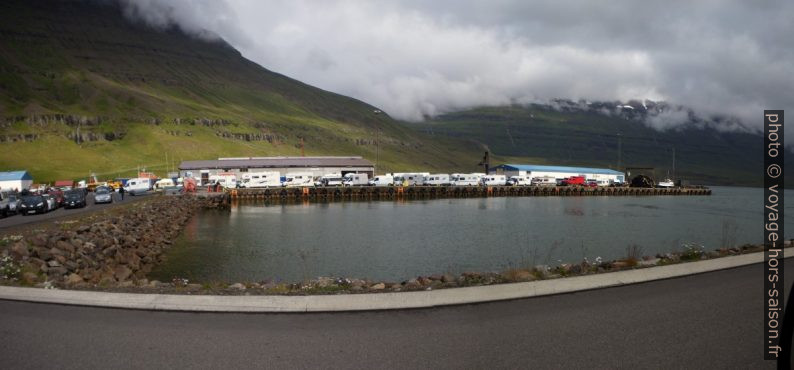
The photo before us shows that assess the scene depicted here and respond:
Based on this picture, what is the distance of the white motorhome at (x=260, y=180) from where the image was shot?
116 metres

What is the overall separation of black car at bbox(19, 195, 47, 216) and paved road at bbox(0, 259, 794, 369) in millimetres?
45986

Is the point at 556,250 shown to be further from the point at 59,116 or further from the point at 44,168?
the point at 59,116

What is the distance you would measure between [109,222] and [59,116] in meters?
189

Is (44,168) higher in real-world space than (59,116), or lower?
lower

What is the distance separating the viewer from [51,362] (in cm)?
843

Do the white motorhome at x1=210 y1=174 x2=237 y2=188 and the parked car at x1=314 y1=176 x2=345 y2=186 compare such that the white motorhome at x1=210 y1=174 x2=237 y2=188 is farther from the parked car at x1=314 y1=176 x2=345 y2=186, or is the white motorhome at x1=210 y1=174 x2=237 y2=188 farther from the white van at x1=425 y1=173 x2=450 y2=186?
the white van at x1=425 y1=173 x2=450 y2=186

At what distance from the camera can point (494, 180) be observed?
446ft

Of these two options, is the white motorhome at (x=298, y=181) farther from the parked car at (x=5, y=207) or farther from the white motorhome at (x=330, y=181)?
the parked car at (x=5, y=207)

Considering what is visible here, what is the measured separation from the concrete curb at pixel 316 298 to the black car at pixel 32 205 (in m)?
44.4

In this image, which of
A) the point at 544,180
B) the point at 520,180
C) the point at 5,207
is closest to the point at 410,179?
the point at 520,180

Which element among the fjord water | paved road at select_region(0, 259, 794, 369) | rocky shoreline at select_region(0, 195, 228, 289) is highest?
paved road at select_region(0, 259, 794, 369)

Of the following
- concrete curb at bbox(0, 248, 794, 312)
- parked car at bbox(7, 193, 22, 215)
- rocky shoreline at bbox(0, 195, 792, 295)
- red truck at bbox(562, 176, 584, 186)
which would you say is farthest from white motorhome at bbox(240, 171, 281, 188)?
concrete curb at bbox(0, 248, 794, 312)

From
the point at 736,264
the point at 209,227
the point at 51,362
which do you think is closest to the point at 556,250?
the point at 736,264

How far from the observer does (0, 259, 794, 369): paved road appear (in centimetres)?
832
